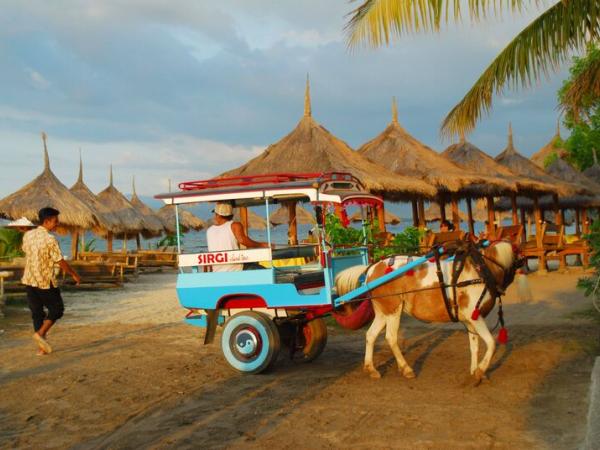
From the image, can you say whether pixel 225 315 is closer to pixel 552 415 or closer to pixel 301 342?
pixel 301 342

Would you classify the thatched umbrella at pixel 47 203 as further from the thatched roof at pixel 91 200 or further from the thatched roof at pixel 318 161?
the thatched roof at pixel 318 161

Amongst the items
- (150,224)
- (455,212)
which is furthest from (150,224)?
(455,212)

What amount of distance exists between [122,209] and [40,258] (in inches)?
875

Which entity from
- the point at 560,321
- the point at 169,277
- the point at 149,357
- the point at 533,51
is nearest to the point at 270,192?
the point at 149,357

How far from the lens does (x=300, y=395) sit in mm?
6469

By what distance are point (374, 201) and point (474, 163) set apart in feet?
50.3

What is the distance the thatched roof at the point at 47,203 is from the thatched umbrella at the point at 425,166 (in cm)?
975

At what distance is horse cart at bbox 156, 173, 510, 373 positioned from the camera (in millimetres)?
7336

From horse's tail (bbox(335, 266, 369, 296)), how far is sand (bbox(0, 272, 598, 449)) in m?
0.97

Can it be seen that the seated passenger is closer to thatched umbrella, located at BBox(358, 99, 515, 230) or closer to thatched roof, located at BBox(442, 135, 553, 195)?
thatched umbrella, located at BBox(358, 99, 515, 230)

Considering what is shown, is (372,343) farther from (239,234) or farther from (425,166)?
(425,166)

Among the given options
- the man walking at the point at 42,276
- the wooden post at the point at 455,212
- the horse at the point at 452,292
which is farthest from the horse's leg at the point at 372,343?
the wooden post at the point at 455,212

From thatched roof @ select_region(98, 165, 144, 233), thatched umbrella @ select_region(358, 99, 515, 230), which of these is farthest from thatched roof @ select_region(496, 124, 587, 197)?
thatched roof @ select_region(98, 165, 144, 233)

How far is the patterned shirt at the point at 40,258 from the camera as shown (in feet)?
29.0
